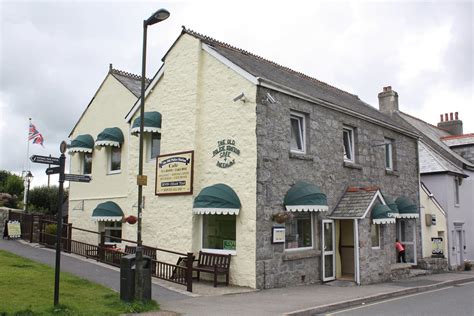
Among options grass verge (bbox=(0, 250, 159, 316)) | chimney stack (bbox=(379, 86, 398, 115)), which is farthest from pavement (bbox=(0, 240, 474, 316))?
chimney stack (bbox=(379, 86, 398, 115))

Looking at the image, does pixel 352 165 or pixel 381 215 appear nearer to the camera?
pixel 381 215

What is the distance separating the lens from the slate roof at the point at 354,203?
1625 cm

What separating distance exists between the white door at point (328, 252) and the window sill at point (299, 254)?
18.2 inches

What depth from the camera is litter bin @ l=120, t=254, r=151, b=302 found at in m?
10.3

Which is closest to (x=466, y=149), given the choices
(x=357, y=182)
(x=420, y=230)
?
(x=420, y=230)

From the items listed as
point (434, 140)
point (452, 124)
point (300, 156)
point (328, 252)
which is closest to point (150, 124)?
point (300, 156)

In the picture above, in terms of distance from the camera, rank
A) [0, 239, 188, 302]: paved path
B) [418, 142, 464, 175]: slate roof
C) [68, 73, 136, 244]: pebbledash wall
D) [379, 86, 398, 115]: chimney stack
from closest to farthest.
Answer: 1. [0, 239, 188, 302]: paved path
2. [68, 73, 136, 244]: pebbledash wall
3. [418, 142, 464, 175]: slate roof
4. [379, 86, 398, 115]: chimney stack

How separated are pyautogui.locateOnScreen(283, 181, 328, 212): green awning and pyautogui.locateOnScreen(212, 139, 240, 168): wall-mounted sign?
6.89 ft

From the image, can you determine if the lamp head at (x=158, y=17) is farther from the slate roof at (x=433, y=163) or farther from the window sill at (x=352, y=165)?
the slate roof at (x=433, y=163)

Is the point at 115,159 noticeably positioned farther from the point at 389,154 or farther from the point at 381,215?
the point at 389,154

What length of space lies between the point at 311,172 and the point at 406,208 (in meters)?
6.93

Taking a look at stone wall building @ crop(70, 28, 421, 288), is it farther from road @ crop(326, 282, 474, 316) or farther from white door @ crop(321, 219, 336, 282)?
road @ crop(326, 282, 474, 316)

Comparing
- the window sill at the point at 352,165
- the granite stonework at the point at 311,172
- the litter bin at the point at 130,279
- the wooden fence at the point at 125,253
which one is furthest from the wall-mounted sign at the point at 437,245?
the litter bin at the point at 130,279

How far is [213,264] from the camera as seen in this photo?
14555 mm
